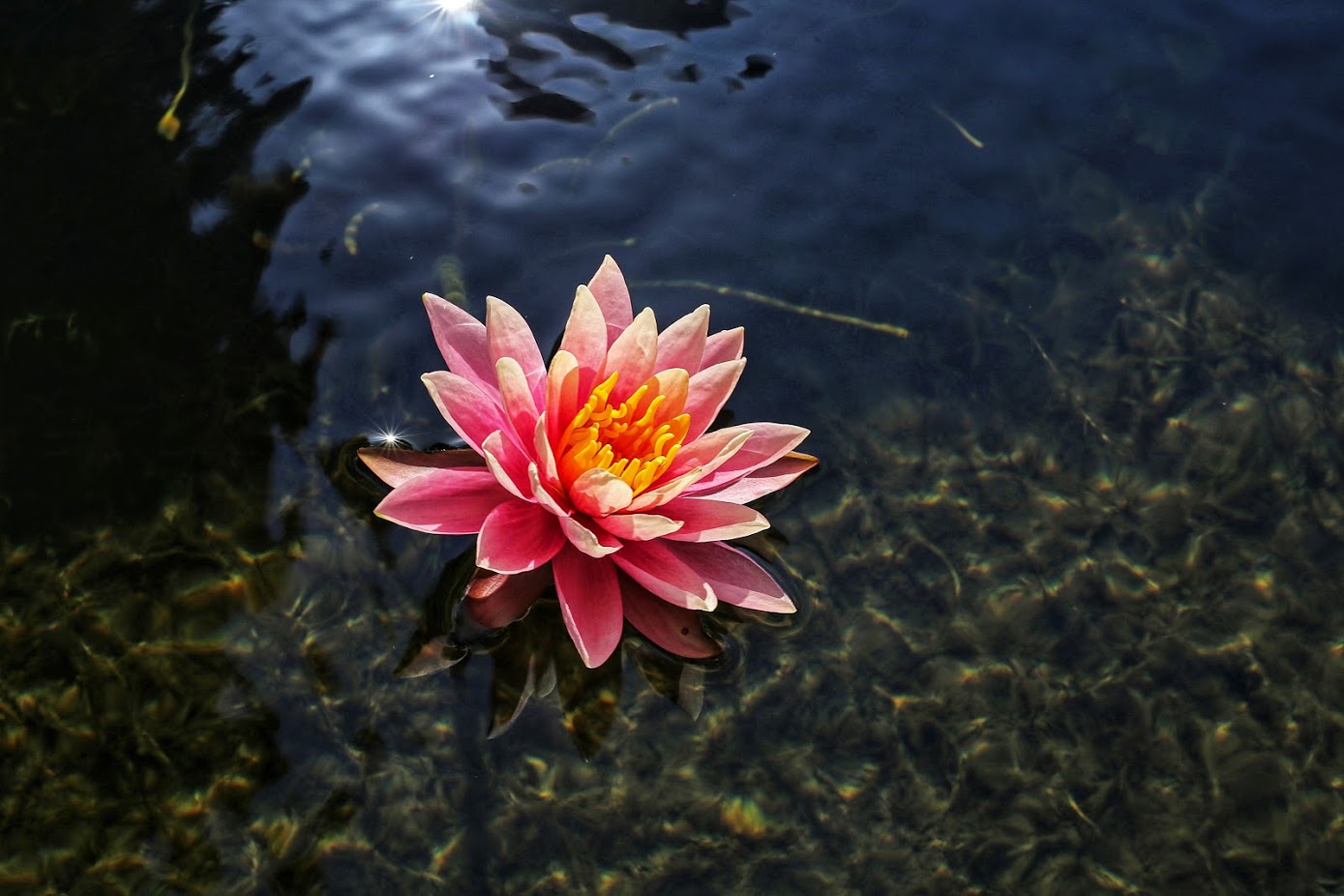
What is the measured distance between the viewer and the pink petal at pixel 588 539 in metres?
2.66

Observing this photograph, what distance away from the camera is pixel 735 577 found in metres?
2.90

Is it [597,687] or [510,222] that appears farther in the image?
[510,222]

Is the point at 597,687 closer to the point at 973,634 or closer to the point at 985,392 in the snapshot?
the point at 973,634

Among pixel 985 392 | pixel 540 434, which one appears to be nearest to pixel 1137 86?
pixel 985 392

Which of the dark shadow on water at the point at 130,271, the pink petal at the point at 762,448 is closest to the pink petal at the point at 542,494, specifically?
the pink petal at the point at 762,448

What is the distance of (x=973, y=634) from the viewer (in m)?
3.05

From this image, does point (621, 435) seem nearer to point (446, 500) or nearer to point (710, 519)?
point (710, 519)

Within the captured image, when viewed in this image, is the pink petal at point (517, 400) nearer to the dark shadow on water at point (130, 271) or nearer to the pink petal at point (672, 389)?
the pink petal at point (672, 389)

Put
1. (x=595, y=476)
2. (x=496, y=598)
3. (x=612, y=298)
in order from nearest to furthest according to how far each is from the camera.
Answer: (x=595, y=476)
(x=496, y=598)
(x=612, y=298)

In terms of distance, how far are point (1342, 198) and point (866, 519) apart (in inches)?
87.7

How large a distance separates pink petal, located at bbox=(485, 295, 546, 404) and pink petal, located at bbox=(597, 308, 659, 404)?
168 millimetres

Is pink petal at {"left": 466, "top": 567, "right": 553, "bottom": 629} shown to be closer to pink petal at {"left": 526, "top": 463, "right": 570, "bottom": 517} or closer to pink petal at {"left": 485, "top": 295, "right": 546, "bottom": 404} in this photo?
pink petal at {"left": 526, "top": 463, "right": 570, "bottom": 517}

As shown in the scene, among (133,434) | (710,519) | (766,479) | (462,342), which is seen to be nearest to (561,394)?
(462,342)

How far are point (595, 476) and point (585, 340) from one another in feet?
1.49
